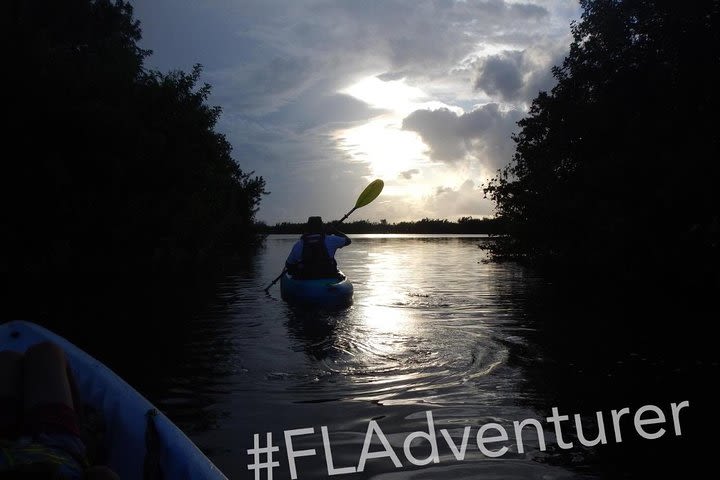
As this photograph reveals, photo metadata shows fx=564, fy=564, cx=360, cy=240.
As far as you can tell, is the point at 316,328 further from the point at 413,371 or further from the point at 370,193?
the point at 370,193

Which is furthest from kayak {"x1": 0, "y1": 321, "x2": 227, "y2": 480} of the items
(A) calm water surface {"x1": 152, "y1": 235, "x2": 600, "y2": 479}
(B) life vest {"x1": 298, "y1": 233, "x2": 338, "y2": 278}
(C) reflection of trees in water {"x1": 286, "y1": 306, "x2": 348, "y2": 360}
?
(B) life vest {"x1": 298, "y1": 233, "x2": 338, "y2": 278}

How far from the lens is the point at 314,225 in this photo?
1283cm

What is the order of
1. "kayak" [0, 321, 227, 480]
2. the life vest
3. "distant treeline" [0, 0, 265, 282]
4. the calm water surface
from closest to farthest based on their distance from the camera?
1. "kayak" [0, 321, 227, 480]
2. the calm water surface
3. the life vest
4. "distant treeline" [0, 0, 265, 282]

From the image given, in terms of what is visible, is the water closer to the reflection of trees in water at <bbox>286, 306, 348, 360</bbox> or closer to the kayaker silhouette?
the reflection of trees in water at <bbox>286, 306, 348, 360</bbox>

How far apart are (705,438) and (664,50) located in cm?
1297

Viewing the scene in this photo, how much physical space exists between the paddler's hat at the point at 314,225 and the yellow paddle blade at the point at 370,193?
1.88 m

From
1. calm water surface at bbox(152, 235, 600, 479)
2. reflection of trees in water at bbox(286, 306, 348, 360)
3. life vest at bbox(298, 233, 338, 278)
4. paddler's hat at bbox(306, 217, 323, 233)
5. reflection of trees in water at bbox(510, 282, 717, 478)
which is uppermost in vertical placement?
paddler's hat at bbox(306, 217, 323, 233)

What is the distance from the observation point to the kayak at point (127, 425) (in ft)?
9.01

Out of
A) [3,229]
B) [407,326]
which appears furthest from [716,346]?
[3,229]

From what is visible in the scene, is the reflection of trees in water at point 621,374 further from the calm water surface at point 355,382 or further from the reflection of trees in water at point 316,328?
the reflection of trees in water at point 316,328

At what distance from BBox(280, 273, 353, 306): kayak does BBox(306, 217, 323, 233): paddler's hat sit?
137cm

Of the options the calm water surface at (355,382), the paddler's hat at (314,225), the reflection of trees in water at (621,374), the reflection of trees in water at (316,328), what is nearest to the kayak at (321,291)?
the reflection of trees in water at (316,328)

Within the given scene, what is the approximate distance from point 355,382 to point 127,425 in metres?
3.45

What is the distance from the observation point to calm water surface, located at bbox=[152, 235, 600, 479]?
14.2 feet
